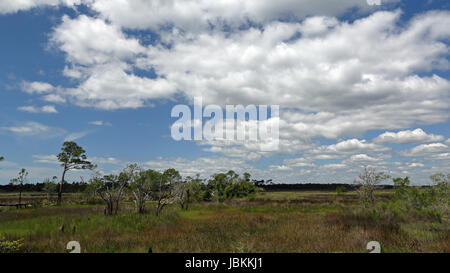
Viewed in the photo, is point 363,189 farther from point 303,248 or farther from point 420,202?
point 303,248

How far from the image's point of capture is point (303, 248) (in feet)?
34.0

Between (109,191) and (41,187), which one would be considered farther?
(41,187)

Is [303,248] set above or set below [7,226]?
above

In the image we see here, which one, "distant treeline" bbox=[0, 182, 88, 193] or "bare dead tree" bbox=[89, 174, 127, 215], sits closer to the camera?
"bare dead tree" bbox=[89, 174, 127, 215]

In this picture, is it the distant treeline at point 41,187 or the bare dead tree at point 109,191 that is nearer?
the bare dead tree at point 109,191

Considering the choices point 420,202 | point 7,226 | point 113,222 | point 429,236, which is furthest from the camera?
point 420,202

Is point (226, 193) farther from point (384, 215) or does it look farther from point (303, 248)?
point (303, 248)

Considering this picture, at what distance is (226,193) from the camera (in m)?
62.1
